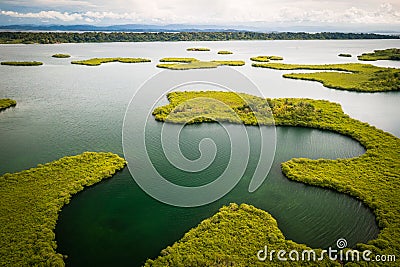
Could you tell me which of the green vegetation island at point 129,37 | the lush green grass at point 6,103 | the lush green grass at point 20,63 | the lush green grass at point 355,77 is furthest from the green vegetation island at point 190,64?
the green vegetation island at point 129,37

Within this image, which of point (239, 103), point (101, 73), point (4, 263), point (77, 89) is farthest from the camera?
point (101, 73)

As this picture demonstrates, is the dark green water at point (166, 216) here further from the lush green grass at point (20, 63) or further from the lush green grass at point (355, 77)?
the lush green grass at point (20, 63)

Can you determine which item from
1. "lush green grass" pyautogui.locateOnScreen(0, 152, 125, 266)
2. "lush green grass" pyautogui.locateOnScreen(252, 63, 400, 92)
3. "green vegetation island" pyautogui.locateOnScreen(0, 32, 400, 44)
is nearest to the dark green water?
"lush green grass" pyautogui.locateOnScreen(0, 152, 125, 266)

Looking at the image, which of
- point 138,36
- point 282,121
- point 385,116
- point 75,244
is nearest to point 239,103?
point 282,121

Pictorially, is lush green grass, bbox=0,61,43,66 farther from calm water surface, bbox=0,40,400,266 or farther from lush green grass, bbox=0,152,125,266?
lush green grass, bbox=0,152,125,266

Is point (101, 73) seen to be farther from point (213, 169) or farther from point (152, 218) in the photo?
point (152, 218)

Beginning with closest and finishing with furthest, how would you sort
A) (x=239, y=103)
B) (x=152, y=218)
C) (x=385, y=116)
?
(x=152, y=218) → (x=385, y=116) → (x=239, y=103)
